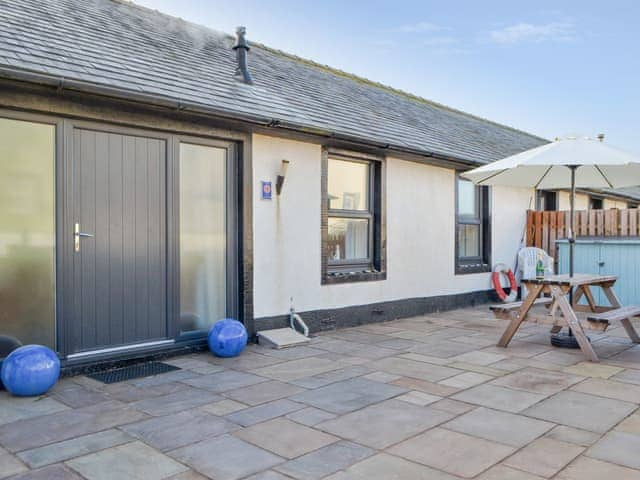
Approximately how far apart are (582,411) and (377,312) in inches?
159

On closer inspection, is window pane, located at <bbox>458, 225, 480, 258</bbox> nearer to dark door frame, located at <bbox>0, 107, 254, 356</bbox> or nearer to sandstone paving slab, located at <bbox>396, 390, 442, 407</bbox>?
dark door frame, located at <bbox>0, 107, 254, 356</bbox>

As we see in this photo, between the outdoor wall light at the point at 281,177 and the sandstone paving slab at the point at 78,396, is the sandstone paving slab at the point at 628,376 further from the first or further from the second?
the sandstone paving slab at the point at 78,396

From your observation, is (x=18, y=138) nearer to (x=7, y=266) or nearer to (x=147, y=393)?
(x=7, y=266)

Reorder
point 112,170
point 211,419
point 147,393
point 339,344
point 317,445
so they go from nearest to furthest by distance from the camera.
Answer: point 317,445
point 211,419
point 147,393
point 112,170
point 339,344

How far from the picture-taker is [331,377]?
450cm

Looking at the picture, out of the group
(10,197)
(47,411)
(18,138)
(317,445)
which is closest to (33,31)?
(18,138)

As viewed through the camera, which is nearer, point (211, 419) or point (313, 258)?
point (211, 419)

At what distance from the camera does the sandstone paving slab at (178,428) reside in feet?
9.97

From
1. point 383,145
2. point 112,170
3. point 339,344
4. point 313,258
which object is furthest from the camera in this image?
point 383,145

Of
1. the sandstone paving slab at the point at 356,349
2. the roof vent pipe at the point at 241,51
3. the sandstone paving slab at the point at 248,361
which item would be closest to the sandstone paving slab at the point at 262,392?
the sandstone paving slab at the point at 248,361

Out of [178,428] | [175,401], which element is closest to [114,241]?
[175,401]

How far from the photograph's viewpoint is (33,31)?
5078 mm

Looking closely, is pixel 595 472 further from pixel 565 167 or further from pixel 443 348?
pixel 565 167

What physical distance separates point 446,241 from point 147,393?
235 inches
